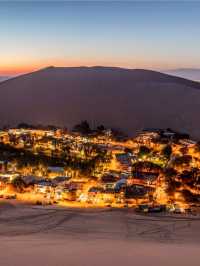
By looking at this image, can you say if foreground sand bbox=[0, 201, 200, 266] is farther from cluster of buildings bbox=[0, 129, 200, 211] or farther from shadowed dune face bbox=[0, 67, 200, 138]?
shadowed dune face bbox=[0, 67, 200, 138]

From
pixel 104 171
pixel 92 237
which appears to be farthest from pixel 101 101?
pixel 92 237

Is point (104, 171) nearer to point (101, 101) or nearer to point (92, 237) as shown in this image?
point (92, 237)

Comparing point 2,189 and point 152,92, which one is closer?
point 2,189

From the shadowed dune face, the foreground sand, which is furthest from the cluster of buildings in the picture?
the shadowed dune face

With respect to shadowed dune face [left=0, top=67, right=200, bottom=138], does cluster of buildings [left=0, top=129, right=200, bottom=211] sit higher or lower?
lower

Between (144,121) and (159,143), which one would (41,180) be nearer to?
(159,143)

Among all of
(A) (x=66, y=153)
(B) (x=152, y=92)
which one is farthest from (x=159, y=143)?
(B) (x=152, y=92)

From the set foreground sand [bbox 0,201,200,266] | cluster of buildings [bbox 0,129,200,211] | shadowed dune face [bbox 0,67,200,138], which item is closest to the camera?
foreground sand [bbox 0,201,200,266]
